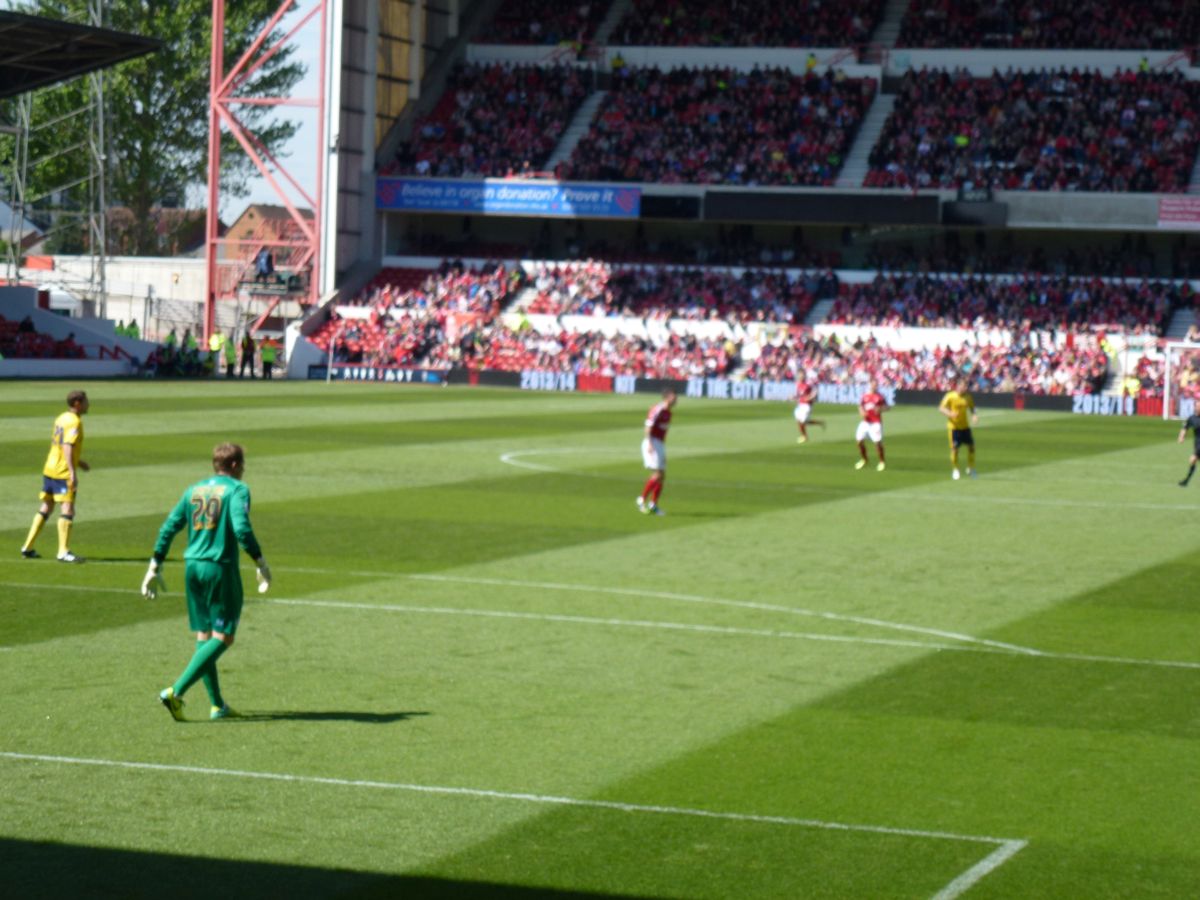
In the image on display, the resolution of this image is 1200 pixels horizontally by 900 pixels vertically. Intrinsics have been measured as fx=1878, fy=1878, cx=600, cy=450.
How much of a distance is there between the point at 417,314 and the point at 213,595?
61.2 meters

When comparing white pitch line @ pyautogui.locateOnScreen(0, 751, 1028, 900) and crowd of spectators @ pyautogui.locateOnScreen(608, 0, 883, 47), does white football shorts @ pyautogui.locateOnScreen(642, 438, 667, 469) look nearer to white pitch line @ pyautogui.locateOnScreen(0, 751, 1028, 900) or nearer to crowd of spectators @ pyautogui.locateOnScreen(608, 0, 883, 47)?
white pitch line @ pyautogui.locateOnScreen(0, 751, 1028, 900)

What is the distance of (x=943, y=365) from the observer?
64125 mm

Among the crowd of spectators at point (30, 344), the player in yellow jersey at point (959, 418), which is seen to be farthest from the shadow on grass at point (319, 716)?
the crowd of spectators at point (30, 344)

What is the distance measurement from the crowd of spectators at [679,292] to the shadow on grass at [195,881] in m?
61.2

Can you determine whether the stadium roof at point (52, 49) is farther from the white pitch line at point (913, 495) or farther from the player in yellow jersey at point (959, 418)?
the player in yellow jersey at point (959, 418)

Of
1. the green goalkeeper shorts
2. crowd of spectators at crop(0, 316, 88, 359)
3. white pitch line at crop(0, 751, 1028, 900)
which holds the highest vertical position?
crowd of spectators at crop(0, 316, 88, 359)

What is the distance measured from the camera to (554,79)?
79062 mm

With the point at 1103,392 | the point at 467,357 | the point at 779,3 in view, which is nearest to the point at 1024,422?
the point at 1103,392

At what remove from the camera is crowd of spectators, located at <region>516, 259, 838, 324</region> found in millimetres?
70188

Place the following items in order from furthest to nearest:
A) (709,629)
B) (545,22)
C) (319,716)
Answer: (545,22), (709,629), (319,716)

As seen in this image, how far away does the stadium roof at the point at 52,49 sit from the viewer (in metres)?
51.2

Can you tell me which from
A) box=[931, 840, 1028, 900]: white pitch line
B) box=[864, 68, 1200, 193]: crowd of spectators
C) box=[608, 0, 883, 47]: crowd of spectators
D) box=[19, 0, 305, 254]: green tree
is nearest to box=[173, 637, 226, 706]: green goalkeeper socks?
box=[931, 840, 1028, 900]: white pitch line

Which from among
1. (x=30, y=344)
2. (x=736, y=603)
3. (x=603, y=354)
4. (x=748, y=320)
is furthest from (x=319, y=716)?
(x=748, y=320)

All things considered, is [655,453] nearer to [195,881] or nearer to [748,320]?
[195,881]
